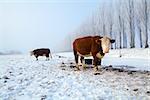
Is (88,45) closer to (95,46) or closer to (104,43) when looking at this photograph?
(95,46)

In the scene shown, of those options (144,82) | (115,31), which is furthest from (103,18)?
(144,82)

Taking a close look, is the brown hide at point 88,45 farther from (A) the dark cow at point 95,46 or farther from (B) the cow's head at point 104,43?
(B) the cow's head at point 104,43

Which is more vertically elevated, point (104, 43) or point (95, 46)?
point (104, 43)

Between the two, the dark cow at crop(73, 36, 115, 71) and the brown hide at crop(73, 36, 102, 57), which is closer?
the dark cow at crop(73, 36, 115, 71)

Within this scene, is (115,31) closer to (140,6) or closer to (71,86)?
(140,6)

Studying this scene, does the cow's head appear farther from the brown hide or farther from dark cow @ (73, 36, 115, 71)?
the brown hide

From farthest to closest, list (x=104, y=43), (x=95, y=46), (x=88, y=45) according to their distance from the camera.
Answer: (x=88, y=45) → (x=95, y=46) → (x=104, y=43)

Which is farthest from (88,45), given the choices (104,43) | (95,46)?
(104,43)

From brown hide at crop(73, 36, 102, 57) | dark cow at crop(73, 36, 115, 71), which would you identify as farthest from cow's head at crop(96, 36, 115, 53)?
brown hide at crop(73, 36, 102, 57)

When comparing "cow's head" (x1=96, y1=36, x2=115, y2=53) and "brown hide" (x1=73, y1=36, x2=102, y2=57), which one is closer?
"cow's head" (x1=96, y1=36, x2=115, y2=53)

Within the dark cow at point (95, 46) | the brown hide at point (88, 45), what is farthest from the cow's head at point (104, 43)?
the brown hide at point (88, 45)

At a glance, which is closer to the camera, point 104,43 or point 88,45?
point 104,43

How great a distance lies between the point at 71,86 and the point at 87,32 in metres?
64.9

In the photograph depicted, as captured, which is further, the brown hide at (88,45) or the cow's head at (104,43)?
the brown hide at (88,45)
